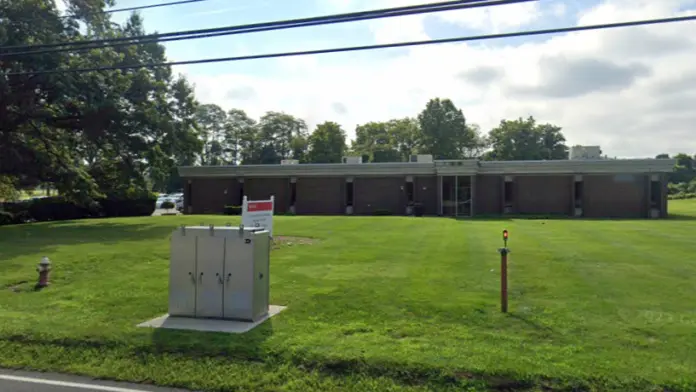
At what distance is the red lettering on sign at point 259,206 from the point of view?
15.0 meters

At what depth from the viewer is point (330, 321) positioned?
844cm

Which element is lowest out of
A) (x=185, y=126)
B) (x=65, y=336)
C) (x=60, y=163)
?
(x=65, y=336)

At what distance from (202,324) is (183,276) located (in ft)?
3.11

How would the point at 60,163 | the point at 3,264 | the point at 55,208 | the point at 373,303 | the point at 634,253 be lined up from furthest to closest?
the point at 55,208
the point at 60,163
the point at 634,253
the point at 3,264
the point at 373,303

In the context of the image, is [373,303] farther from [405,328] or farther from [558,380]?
[558,380]

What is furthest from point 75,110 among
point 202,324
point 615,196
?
point 615,196

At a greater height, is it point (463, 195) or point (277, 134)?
point (277, 134)

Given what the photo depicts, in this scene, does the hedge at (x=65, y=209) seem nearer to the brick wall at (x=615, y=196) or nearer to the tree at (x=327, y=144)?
the brick wall at (x=615, y=196)

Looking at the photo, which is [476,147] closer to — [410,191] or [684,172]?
[684,172]

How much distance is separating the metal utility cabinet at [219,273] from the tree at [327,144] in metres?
73.3

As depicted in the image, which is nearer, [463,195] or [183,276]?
[183,276]

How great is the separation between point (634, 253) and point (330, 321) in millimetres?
10949

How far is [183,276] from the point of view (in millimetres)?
8773

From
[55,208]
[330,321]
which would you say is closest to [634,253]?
[330,321]
